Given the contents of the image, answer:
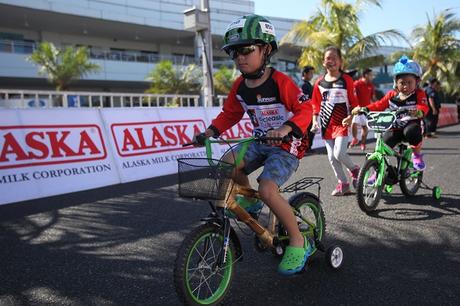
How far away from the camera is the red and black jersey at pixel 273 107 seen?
3113 millimetres

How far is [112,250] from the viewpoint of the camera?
4211 mm

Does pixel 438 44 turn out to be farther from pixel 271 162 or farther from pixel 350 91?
pixel 271 162

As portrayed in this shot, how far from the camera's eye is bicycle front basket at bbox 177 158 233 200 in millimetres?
2570

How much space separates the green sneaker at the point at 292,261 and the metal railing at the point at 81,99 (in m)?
6.78

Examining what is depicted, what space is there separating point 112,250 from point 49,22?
3284 cm

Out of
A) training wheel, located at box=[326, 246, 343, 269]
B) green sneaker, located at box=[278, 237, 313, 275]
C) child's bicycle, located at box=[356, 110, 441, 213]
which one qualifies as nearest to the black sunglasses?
green sneaker, located at box=[278, 237, 313, 275]

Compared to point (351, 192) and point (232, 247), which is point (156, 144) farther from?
point (232, 247)

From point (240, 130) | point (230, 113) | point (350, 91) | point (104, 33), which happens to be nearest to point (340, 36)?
point (240, 130)

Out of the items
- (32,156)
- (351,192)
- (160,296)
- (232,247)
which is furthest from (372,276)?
(32,156)

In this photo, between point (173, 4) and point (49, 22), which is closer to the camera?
point (49, 22)

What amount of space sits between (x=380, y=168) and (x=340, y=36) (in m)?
15.6

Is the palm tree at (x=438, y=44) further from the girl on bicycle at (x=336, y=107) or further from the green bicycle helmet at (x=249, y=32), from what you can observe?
the green bicycle helmet at (x=249, y=32)

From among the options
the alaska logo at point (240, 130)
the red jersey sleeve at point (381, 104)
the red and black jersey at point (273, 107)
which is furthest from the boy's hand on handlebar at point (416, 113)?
the alaska logo at point (240, 130)

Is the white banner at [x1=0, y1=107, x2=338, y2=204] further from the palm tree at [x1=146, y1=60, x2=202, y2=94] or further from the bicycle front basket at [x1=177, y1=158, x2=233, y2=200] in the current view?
the palm tree at [x1=146, y1=60, x2=202, y2=94]
